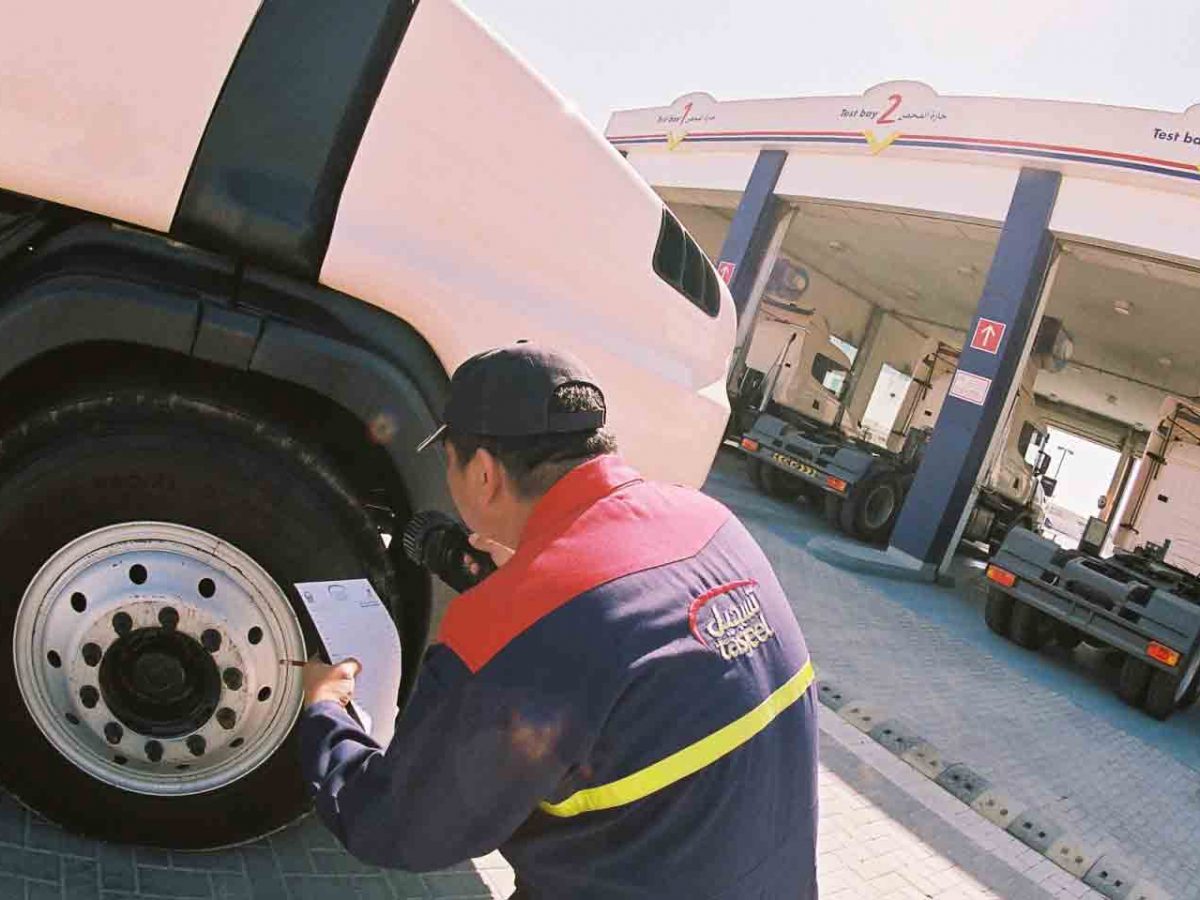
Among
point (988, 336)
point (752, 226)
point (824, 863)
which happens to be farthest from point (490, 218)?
point (752, 226)

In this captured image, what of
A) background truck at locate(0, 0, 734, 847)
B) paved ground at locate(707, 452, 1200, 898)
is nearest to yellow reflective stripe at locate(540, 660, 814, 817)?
background truck at locate(0, 0, 734, 847)

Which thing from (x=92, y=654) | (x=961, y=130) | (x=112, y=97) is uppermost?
(x=961, y=130)

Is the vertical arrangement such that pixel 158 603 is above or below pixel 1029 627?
above

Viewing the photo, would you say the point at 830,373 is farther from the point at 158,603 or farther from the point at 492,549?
the point at 158,603

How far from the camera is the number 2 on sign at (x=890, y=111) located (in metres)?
12.0

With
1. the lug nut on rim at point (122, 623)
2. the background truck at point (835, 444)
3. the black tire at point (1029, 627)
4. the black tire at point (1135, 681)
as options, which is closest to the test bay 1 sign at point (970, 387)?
the background truck at point (835, 444)

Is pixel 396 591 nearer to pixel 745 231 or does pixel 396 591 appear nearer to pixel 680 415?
pixel 680 415

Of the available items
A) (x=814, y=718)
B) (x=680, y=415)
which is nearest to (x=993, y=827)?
(x=680, y=415)

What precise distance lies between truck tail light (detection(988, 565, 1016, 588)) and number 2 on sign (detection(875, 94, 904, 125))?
23.9 feet

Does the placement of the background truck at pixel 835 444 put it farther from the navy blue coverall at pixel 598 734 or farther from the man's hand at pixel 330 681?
the navy blue coverall at pixel 598 734

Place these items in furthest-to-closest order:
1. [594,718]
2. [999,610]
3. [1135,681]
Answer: [999,610]
[1135,681]
[594,718]

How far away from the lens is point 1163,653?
6551 mm

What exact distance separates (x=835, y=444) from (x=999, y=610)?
3.97m

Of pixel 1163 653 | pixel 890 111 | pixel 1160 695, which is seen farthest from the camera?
pixel 890 111
